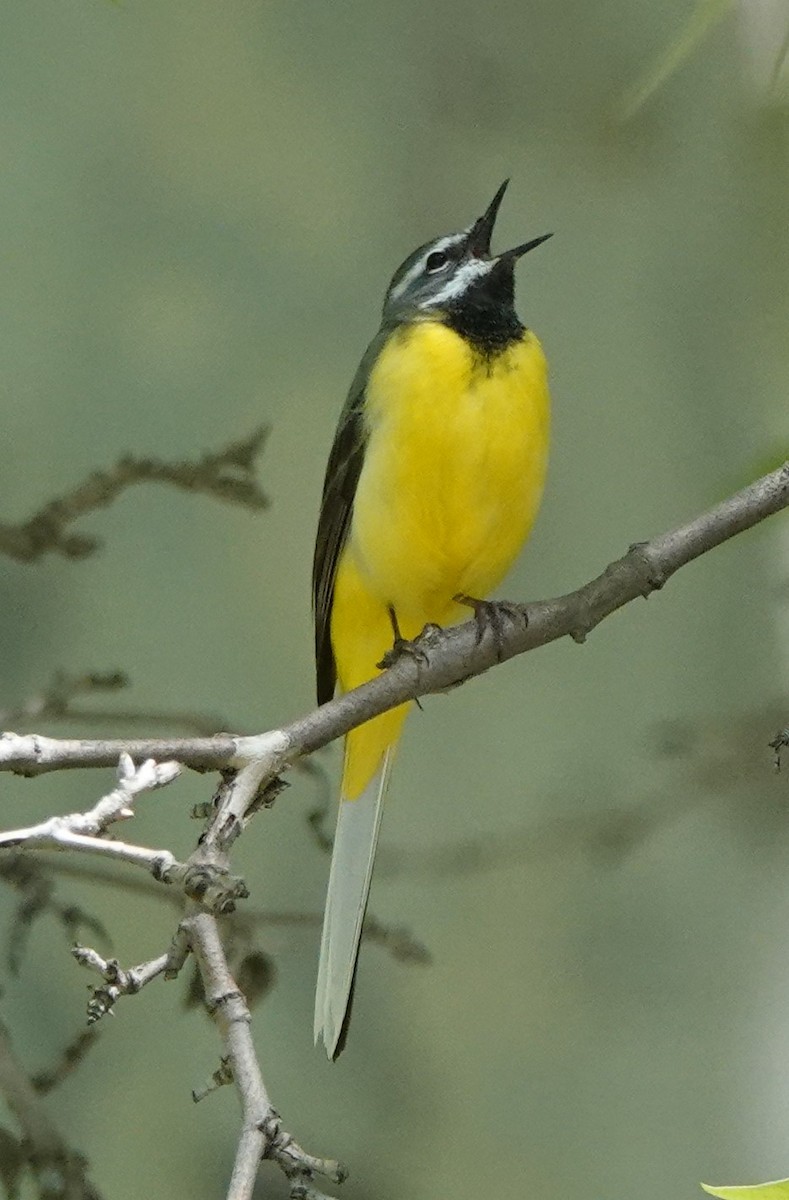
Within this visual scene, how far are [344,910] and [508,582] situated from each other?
566mm

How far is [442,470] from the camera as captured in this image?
1220mm

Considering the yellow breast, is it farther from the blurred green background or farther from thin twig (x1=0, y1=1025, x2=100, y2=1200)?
thin twig (x1=0, y1=1025, x2=100, y2=1200)

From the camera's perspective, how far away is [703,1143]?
1.54 m

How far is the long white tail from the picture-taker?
1.24 metres

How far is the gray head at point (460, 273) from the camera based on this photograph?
4.42 ft

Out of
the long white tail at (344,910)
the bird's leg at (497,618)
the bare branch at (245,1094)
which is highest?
the bird's leg at (497,618)

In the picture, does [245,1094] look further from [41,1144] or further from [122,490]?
[122,490]

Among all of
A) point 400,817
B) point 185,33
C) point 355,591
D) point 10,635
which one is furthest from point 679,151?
point 10,635

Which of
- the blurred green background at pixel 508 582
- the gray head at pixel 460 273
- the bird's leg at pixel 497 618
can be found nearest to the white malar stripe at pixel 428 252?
the gray head at pixel 460 273

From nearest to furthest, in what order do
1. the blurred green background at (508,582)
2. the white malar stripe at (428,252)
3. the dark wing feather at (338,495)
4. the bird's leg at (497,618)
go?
the bird's leg at (497,618) < the dark wing feather at (338,495) < the white malar stripe at (428,252) < the blurred green background at (508,582)

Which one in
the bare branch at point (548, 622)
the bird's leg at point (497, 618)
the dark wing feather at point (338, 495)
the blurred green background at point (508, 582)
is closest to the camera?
the bare branch at point (548, 622)

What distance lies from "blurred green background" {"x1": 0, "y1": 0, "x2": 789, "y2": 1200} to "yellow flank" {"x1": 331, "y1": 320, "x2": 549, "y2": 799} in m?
0.32

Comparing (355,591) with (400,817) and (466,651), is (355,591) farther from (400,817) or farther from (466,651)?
(400,817)

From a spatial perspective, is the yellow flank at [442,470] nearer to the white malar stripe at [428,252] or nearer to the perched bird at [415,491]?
the perched bird at [415,491]
